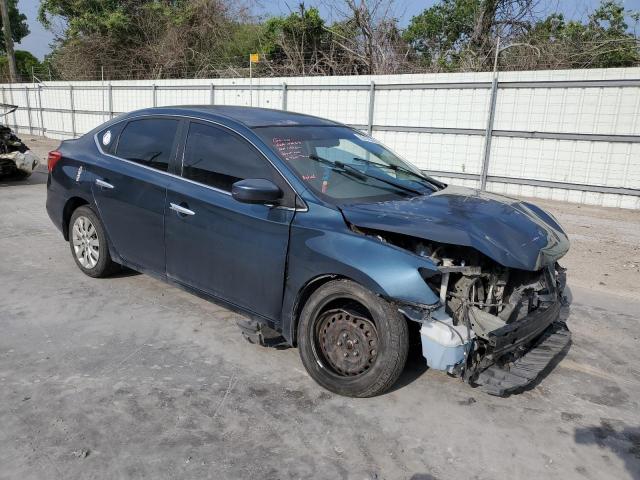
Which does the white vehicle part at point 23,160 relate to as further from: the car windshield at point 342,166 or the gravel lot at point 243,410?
the car windshield at point 342,166

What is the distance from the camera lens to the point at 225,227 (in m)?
3.85

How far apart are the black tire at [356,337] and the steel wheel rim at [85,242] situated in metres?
2.71

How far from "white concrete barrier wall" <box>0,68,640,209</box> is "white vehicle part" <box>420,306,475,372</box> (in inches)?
344

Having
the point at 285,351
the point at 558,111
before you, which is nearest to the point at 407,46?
the point at 558,111

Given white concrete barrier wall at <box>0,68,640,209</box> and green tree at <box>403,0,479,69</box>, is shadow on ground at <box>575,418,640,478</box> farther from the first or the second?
green tree at <box>403,0,479,69</box>

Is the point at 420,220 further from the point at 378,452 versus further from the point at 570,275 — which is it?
the point at 570,275

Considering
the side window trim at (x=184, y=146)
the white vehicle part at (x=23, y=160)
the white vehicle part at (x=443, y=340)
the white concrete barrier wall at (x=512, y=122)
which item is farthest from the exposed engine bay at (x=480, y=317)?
the white vehicle part at (x=23, y=160)

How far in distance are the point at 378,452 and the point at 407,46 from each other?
52.6 ft

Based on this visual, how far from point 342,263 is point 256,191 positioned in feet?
2.44

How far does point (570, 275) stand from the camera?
250 inches

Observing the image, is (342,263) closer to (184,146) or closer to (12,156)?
(184,146)

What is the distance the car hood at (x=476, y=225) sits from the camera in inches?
123

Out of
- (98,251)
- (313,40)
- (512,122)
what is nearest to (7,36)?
(313,40)

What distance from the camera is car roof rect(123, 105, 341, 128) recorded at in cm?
414
